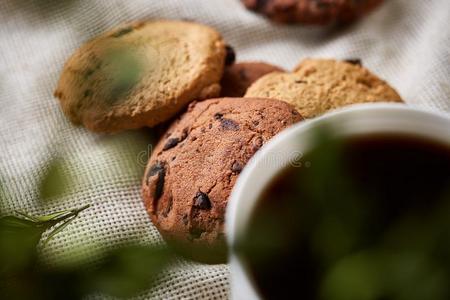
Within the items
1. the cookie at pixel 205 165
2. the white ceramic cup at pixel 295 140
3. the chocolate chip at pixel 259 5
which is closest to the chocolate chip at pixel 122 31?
the cookie at pixel 205 165

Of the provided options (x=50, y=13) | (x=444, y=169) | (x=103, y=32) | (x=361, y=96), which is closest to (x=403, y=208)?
(x=444, y=169)

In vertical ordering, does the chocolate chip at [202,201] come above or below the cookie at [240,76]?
below

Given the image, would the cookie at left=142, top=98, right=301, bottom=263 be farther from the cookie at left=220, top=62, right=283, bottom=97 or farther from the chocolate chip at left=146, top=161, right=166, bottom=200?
the cookie at left=220, top=62, right=283, bottom=97

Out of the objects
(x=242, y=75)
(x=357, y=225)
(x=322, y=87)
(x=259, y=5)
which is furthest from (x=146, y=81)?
(x=357, y=225)

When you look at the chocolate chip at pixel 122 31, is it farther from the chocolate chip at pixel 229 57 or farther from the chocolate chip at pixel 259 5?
the chocolate chip at pixel 259 5

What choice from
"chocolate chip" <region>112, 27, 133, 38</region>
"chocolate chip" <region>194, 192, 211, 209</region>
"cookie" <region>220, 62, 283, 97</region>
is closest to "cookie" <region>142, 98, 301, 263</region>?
"chocolate chip" <region>194, 192, 211, 209</region>

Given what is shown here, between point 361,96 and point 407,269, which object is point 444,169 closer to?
point 407,269

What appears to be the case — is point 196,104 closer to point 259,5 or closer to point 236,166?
point 236,166
